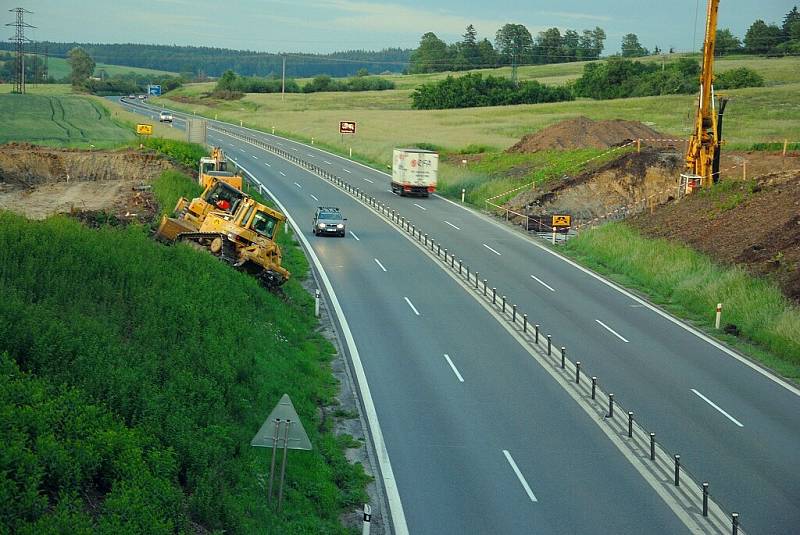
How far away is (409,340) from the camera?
98.9ft

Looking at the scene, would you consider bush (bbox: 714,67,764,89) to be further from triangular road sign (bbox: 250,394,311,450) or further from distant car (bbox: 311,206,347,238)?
triangular road sign (bbox: 250,394,311,450)

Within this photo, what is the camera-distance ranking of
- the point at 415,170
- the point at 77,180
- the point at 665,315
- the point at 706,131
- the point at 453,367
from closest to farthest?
the point at 453,367 → the point at 665,315 → the point at 706,131 → the point at 77,180 → the point at 415,170

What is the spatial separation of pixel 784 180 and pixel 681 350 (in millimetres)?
23755

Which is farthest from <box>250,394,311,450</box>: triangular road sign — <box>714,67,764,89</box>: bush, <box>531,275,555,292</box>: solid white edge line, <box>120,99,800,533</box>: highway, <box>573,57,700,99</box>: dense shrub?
<box>573,57,700,99</box>: dense shrub

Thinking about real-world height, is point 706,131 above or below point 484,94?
below

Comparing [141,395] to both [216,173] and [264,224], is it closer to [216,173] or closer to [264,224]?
[264,224]

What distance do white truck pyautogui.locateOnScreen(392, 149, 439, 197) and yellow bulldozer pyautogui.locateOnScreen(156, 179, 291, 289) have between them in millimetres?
30887

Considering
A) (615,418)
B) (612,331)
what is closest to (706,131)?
(612,331)

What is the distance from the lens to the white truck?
2554 inches

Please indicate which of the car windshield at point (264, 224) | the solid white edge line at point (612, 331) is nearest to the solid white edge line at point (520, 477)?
the solid white edge line at point (612, 331)

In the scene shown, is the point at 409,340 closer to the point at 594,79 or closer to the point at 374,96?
the point at 594,79

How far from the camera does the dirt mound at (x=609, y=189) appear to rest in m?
60.1

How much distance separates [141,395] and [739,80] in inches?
4903

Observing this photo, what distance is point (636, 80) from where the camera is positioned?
14462 cm
